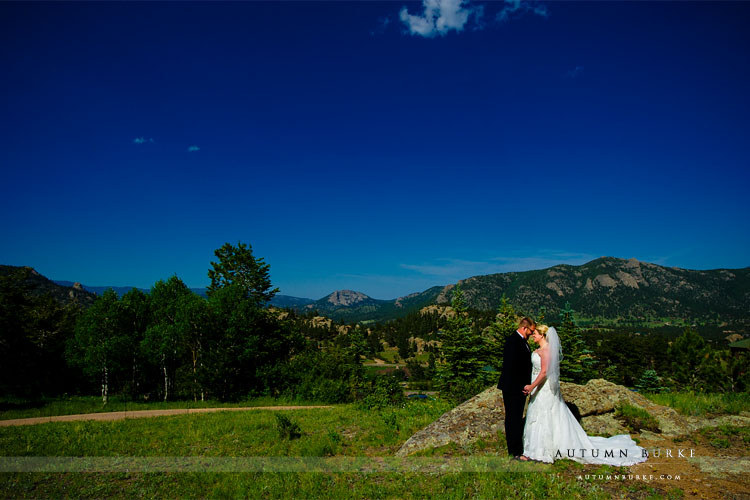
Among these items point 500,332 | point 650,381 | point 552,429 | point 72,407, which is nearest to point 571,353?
point 500,332

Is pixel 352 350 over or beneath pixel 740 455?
beneath

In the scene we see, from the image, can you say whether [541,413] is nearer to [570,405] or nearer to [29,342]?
[570,405]

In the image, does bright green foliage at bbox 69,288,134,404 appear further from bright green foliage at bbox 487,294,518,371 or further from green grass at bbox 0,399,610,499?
bright green foliage at bbox 487,294,518,371

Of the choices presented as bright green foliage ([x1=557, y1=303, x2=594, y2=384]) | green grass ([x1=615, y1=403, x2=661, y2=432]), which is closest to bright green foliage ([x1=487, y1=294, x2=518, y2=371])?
bright green foliage ([x1=557, y1=303, x2=594, y2=384])

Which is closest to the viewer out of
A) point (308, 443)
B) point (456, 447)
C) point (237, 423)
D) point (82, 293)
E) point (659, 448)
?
point (659, 448)

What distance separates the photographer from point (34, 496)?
714cm

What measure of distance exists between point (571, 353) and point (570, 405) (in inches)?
1679

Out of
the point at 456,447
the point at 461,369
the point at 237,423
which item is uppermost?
the point at 456,447

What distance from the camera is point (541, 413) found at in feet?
24.8

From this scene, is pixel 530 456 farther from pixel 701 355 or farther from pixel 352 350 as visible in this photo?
pixel 701 355

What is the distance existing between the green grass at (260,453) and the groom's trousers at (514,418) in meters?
0.56

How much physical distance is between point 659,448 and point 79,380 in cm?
5206

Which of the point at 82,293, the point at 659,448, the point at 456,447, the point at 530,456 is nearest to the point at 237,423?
the point at 456,447

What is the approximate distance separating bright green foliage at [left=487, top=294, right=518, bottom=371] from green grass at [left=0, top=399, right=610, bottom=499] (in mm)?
32596
